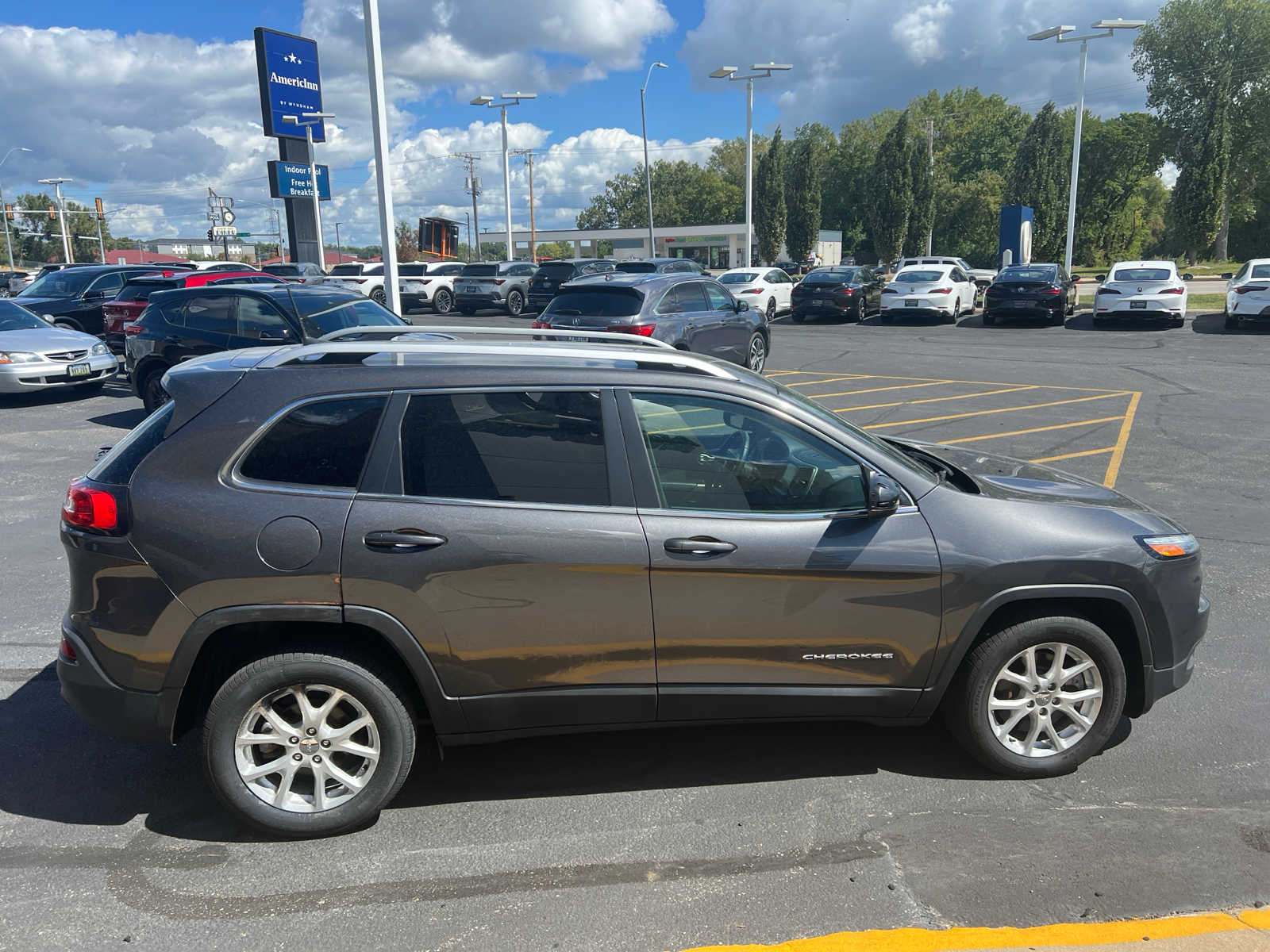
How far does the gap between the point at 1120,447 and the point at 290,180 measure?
3506 cm

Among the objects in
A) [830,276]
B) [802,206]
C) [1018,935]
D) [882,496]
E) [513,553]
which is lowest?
[1018,935]

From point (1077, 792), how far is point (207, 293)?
36.8ft

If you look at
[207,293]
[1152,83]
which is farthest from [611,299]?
[1152,83]

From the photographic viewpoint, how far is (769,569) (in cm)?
343

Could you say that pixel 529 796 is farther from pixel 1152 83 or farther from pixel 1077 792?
pixel 1152 83

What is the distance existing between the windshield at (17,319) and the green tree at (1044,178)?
42852mm

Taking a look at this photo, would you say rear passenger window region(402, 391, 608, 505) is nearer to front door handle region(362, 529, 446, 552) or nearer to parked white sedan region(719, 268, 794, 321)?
front door handle region(362, 529, 446, 552)

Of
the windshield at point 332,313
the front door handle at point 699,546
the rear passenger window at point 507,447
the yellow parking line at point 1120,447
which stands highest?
the windshield at point 332,313

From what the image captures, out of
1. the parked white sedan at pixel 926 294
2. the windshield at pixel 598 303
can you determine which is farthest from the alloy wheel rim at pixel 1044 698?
the parked white sedan at pixel 926 294

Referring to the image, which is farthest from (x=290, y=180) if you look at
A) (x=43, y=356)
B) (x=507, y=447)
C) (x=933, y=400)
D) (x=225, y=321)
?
(x=507, y=447)

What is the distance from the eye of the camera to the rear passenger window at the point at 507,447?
11.3ft

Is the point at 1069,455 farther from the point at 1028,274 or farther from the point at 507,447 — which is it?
the point at 1028,274

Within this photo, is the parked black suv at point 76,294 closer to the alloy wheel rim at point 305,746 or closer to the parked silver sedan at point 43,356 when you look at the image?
the parked silver sedan at point 43,356

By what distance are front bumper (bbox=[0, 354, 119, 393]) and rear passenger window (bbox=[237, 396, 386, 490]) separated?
467 inches
